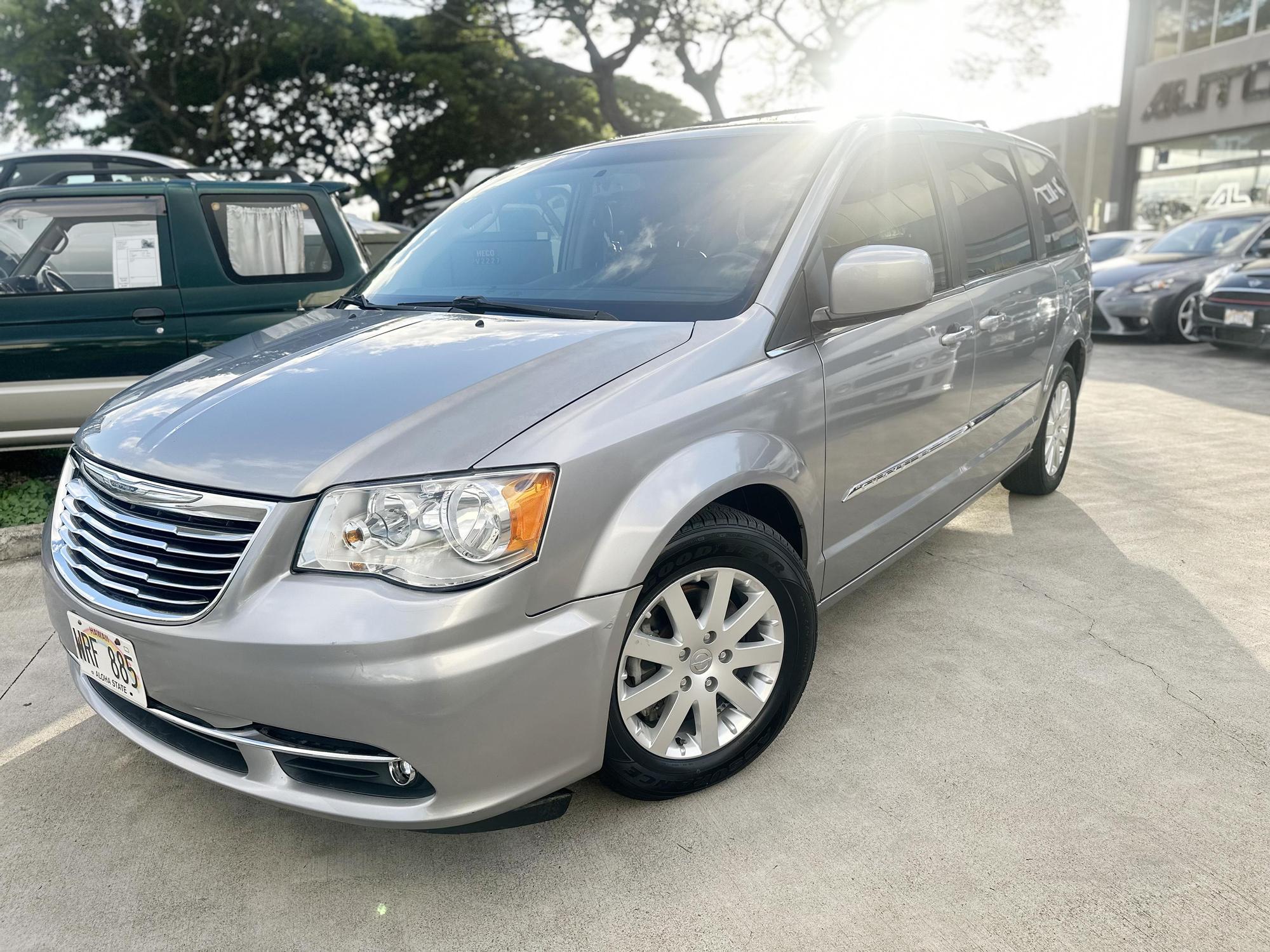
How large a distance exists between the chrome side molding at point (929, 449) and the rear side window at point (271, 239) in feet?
11.7

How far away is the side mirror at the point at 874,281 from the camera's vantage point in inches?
100

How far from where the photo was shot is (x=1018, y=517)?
4.61 m

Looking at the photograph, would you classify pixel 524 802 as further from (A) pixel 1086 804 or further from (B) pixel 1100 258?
(B) pixel 1100 258

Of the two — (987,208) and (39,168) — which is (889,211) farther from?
(39,168)

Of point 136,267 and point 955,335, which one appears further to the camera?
point 136,267

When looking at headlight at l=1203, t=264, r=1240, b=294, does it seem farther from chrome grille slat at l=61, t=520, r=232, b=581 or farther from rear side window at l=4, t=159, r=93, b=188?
rear side window at l=4, t=159, r=93, b=188

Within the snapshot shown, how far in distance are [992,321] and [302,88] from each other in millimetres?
27018

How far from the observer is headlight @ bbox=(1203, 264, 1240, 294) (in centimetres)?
953

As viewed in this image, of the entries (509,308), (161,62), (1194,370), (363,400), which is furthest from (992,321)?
(161,62)

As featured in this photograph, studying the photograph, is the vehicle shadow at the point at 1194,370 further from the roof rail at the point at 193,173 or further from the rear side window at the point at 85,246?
the rear side window at the point at 85,246

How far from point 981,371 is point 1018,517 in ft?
4.44

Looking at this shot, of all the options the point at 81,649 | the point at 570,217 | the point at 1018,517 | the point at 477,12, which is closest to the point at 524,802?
the point at 81,649

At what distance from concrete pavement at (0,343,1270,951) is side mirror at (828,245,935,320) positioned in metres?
1.18

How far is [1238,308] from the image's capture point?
29.9 ft
